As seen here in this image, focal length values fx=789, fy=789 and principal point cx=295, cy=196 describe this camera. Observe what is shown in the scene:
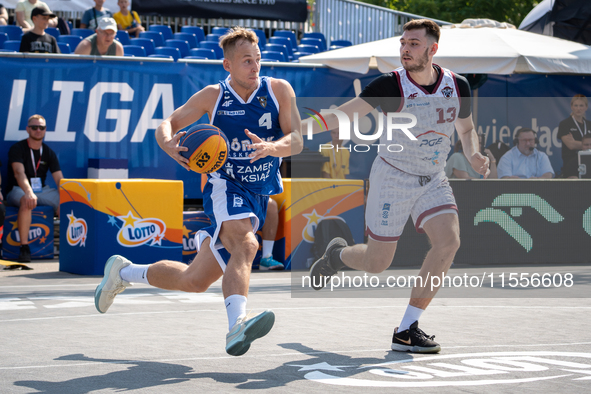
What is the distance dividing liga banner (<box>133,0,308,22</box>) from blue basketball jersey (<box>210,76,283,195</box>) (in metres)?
12.4

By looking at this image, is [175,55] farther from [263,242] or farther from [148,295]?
[148,295]

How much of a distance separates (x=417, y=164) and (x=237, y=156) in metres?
1.33

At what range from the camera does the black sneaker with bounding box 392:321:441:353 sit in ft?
17.3

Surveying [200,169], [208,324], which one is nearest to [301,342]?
[208,324]

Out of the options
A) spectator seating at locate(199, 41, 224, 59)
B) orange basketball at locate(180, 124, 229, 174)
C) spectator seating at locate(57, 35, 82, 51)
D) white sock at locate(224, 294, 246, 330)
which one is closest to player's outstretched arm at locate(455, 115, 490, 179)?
orange basketball at locate(180, 124, 229, 174)

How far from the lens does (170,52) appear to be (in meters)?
14.9

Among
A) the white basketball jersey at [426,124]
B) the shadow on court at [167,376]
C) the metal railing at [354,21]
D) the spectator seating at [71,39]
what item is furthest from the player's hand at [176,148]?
the metal railing at [354,21]

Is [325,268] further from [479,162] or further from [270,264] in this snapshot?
[270,264]

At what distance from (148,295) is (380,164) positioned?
3.54m

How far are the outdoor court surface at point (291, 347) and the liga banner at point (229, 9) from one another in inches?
398

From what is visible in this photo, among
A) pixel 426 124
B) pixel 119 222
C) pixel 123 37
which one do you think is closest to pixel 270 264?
pixel 119 222

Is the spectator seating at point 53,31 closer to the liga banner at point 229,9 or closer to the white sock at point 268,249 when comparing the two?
the liga banner at point 229,9

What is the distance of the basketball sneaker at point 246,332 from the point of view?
14.7 feet

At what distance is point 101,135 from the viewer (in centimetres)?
1221
